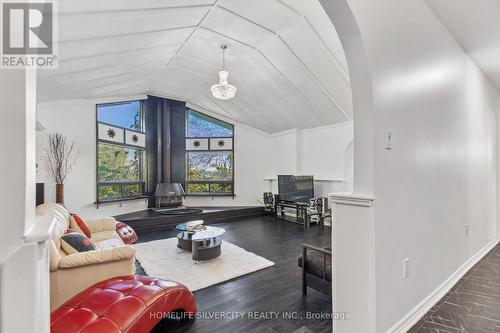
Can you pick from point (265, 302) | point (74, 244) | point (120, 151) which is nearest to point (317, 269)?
point (265, 302)

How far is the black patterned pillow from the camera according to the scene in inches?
99.0

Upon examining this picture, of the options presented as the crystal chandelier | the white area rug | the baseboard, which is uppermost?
the crystal chandelier

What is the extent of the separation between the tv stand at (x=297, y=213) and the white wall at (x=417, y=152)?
3232mm

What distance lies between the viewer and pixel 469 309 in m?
2.27

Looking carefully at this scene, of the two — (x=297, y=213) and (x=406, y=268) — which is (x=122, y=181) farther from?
(x=406, y=268)

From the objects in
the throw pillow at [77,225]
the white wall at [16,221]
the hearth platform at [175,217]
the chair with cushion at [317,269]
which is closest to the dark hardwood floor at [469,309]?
the chair with cushion at [317,269]

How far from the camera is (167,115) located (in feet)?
23.6

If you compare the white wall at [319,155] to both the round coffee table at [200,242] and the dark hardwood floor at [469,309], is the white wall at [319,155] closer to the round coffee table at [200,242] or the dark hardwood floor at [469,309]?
the dark hardwood floor at [469,309]

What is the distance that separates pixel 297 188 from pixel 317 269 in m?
4.15

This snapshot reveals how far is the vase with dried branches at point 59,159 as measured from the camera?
4.90 meters

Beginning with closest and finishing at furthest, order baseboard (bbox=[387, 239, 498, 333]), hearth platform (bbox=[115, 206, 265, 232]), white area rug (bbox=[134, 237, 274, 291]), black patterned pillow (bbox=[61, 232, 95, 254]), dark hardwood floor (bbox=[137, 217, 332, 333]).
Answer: baseboard (bbox=[387, 239, 498, 333]), dark hardwood floor (bbox=[137, 217, 332, 333]), black patterned pillow (bbox=[61, 232, 95, 254]), white area rug (bbox=[134, 237, 274, 291]), hearth platform (bbox=[115, 206, 265, 232])

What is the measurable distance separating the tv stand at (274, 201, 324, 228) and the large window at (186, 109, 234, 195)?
1.68 m

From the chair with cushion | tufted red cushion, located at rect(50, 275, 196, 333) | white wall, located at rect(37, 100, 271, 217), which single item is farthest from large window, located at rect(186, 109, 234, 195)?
tufted red cushion, located at rect(50, 275, 196, 333)

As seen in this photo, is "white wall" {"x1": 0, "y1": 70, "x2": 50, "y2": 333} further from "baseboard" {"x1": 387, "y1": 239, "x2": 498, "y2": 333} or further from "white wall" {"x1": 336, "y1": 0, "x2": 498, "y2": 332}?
"baseboard" {"x1": 387, "y1": 239, "x2": 498, "y2": 333}
